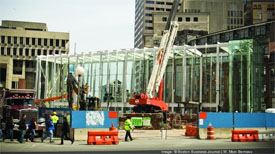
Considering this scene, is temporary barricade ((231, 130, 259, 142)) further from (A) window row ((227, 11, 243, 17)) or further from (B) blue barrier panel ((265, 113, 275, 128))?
(A) window row ((227, 11, 243, 17))

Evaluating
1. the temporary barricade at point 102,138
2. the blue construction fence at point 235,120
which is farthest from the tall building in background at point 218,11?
the temporary barricade at point 102,138

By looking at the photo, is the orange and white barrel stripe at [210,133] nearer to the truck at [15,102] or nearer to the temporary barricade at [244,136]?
the temporary barricade at [244,136]

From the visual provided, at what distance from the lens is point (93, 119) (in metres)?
25.6

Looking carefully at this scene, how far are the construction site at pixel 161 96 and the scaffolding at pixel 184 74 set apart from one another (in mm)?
143

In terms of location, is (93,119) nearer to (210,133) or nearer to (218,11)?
(210,133)

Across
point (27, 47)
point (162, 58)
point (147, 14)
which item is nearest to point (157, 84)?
point (162, 58)

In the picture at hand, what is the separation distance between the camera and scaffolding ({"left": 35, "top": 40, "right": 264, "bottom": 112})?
5678 centimetres

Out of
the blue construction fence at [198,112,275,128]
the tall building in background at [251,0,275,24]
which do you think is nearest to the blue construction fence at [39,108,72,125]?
the blue construction fence at [198,112,275,128]

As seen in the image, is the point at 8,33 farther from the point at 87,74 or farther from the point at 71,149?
the point at 71,149

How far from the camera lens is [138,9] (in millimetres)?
166750

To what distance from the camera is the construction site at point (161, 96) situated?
26000 mm

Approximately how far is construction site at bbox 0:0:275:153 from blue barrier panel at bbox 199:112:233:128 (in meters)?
0.07

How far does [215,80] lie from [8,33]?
66596 millimetres

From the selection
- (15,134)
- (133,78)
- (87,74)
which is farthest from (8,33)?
(15,134)
